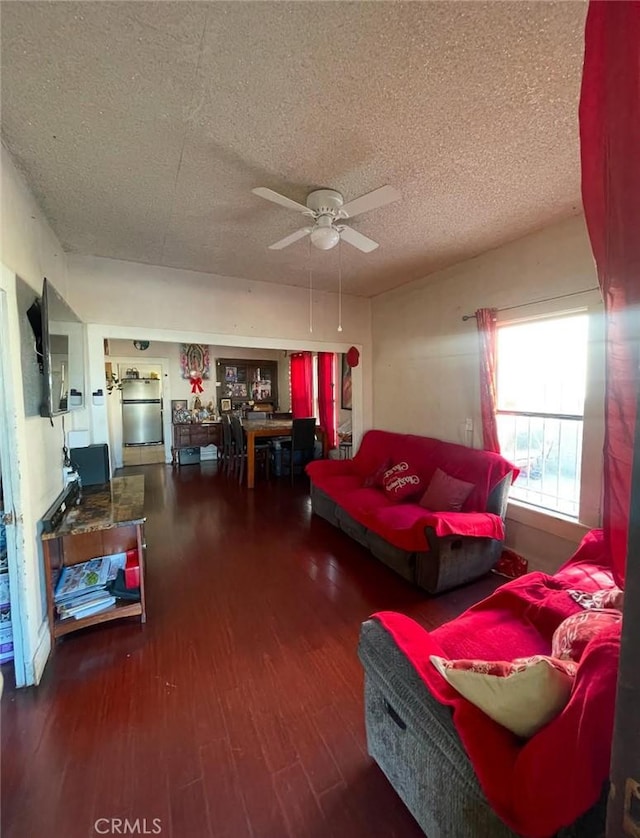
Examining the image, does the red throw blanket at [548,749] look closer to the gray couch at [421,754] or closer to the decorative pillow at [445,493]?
the gray couch at [421,754]

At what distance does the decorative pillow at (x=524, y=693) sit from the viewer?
84cm

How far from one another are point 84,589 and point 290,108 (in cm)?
267

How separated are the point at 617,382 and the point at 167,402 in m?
6.86

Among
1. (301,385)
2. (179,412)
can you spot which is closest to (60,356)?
(179,412)

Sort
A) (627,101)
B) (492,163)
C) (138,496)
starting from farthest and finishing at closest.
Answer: (138,496) → (492,163) → (627,101)

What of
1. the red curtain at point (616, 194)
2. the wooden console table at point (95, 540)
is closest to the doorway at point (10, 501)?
the wooden console table at point (95, 540)

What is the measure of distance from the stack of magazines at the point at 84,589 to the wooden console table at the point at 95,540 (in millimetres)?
30

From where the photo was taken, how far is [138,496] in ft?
8.00

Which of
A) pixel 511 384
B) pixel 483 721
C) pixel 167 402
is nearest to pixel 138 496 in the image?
pixel 483 721

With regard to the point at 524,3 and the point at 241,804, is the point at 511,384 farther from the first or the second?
the point at 241,804

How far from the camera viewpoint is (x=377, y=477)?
349cm

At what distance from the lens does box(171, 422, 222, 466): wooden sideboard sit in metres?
6.46

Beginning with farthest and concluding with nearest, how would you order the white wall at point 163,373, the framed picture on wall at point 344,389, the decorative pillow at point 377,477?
the white wall at point 163,373, the framed picture on wall at point 344,389, the decorative pillow at point 377,477

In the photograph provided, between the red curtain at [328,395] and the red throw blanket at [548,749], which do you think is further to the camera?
the red curtain at [328,395]
